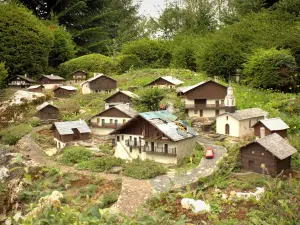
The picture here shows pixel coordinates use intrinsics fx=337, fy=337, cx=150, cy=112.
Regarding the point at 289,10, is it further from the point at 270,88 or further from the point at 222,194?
the point at 222,194

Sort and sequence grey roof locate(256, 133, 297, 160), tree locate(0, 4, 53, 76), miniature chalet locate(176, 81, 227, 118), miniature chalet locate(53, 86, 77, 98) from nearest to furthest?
grey roof locate(256, 133, 297, 160)
miniature chalet locate(176, 81, 227, 118)
miniature chalet locate(53, 86, 77, 98)
tree locate(0, 4, 53, 76)

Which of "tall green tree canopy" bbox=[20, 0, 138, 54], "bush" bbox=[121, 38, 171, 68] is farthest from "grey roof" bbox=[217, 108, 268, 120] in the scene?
"tall green tree canopy" bbox=[20, 0, 138, 54]

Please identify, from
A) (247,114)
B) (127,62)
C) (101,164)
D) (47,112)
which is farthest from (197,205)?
(127,62)

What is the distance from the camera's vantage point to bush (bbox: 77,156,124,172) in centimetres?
2397

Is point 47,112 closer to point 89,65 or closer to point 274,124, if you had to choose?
point 89,65

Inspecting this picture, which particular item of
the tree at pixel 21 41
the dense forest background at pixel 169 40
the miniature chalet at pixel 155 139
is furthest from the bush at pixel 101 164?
the tree at pixel 21 41

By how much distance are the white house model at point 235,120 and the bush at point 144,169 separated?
8395mm

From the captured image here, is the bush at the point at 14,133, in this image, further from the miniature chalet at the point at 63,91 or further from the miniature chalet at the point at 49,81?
the miniature chalet at the point at 49,81

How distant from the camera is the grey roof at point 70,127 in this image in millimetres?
28516

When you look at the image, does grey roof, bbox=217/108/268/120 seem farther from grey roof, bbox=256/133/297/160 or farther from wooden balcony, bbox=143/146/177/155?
wooden balcony, bbox=143/146/177/155

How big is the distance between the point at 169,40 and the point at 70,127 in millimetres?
36954

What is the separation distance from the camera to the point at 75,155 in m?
25.7

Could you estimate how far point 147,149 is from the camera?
Answer: 25.6 metres

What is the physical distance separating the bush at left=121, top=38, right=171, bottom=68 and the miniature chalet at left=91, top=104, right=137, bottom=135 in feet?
85.5
